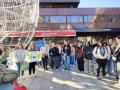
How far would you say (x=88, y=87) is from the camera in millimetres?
12102

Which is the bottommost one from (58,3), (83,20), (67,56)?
(67,56)

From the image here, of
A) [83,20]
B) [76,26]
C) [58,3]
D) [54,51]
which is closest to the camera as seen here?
[54,51]

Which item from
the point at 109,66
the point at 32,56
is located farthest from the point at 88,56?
the point at 32,56

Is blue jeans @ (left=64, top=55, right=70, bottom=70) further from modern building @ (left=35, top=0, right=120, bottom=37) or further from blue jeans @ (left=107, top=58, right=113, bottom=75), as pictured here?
modern building @ (left=35, top=0, right=120, bottom=37)

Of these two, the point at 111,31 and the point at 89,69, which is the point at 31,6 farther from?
the point at 111,31

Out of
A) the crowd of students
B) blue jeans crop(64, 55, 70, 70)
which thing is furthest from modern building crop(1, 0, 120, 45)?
blue jeans crop(64, 55, 70, 70)

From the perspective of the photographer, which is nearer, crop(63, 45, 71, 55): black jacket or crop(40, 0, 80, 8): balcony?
crop(63, 45, 71, 55): black jacket

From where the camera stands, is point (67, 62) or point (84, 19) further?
point (84, 19)

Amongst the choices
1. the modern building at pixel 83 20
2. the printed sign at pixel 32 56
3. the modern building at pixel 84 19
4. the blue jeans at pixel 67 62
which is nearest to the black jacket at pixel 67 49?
the blue jeans at pixel 67 62

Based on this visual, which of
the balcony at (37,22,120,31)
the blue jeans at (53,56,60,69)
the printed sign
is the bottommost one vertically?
the blue jeans at (53,56,60,69)

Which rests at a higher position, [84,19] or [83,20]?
[84,19]

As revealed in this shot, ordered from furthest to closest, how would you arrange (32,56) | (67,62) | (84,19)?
(84,19)
(67,62)
(32,56)

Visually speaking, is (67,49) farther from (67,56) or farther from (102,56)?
(102,56)

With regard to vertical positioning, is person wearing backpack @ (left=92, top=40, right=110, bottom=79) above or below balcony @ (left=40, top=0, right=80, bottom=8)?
below
